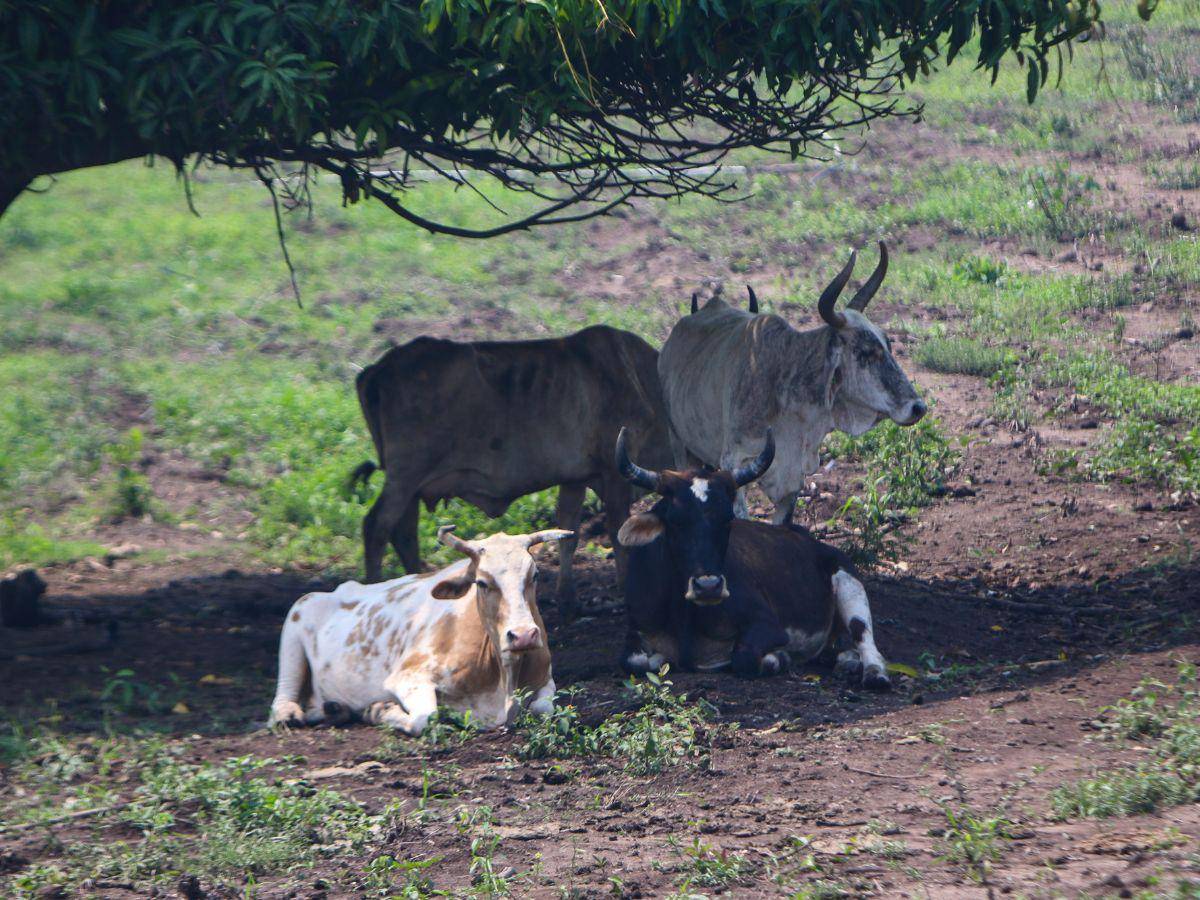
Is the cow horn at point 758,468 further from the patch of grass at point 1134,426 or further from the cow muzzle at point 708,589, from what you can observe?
the patch of grass at point 1134,426

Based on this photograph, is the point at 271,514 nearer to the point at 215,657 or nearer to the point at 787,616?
the point at 215,657

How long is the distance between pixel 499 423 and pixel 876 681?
3.23 m

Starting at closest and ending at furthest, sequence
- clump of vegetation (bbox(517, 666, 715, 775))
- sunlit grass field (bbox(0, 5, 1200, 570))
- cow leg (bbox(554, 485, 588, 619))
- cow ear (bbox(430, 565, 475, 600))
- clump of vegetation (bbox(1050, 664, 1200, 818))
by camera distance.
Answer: clump of vegetation (bbox(1050, 664, 1200, 818)) → clump of vegetation (bbox(517, 666, 715, 775)) → cow ear (bbox(430, 565, 475, 600)) → cow leg (bbox(554, 485, 588, 619)) → sunlit grass field (bbox(0, 5, 1200, 570))

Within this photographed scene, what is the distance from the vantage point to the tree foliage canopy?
6324 millimetres

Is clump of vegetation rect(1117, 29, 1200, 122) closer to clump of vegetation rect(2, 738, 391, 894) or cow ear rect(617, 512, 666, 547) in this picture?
cow ear rect(617, 512, 666, 547)

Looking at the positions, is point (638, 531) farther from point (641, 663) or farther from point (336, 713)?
point (336, 713)

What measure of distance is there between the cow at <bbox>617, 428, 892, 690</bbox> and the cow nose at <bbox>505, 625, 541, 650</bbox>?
1.14 m

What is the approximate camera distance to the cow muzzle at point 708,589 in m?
6.51

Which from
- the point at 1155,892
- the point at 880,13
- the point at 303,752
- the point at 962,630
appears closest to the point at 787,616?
the point at 962,630

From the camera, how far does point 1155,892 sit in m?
3.60

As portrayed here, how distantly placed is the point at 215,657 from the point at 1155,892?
5221mm

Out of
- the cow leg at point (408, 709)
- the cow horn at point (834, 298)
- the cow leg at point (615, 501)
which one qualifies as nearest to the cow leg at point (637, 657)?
the cow leg at point (408, 709)

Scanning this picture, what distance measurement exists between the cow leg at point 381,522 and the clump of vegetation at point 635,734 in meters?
2.90

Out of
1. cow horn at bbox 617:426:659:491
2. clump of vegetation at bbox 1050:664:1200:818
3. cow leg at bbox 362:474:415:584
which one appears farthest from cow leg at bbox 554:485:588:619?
clump of vegetation at bbox 1050:664:1200:818
